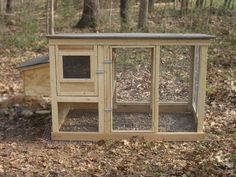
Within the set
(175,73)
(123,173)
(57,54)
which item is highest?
(57,54)

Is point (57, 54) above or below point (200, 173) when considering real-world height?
above

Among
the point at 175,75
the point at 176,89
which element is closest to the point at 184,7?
the point at 175,75

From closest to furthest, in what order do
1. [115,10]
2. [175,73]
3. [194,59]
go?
[194,59] → [175,73] → [115,10]

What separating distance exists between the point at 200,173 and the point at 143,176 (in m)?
0.62

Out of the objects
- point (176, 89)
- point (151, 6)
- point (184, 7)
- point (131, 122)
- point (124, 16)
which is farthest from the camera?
point (151, 6)

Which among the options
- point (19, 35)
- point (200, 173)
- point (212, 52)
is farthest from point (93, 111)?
point (19, 35)

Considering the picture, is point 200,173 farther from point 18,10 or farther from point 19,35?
point 18,10

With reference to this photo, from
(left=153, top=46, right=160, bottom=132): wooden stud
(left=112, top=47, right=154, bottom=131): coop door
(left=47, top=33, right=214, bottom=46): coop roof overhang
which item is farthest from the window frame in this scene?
(left=153, top=46, right=160, bottom=132): wooden stud

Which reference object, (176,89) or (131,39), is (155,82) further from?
(176,89)

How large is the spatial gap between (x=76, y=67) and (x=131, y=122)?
1318 mm

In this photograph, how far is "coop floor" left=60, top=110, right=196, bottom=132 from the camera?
20.4 feet

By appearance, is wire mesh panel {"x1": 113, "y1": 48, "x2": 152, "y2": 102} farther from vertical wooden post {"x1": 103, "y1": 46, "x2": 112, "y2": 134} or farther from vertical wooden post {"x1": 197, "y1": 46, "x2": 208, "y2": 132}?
vertical wooden post {"x1": 197, "y1": 46, "x2": 208, "y2": 132}

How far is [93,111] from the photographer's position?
7.03 metres

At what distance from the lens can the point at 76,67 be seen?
5.72 meters
